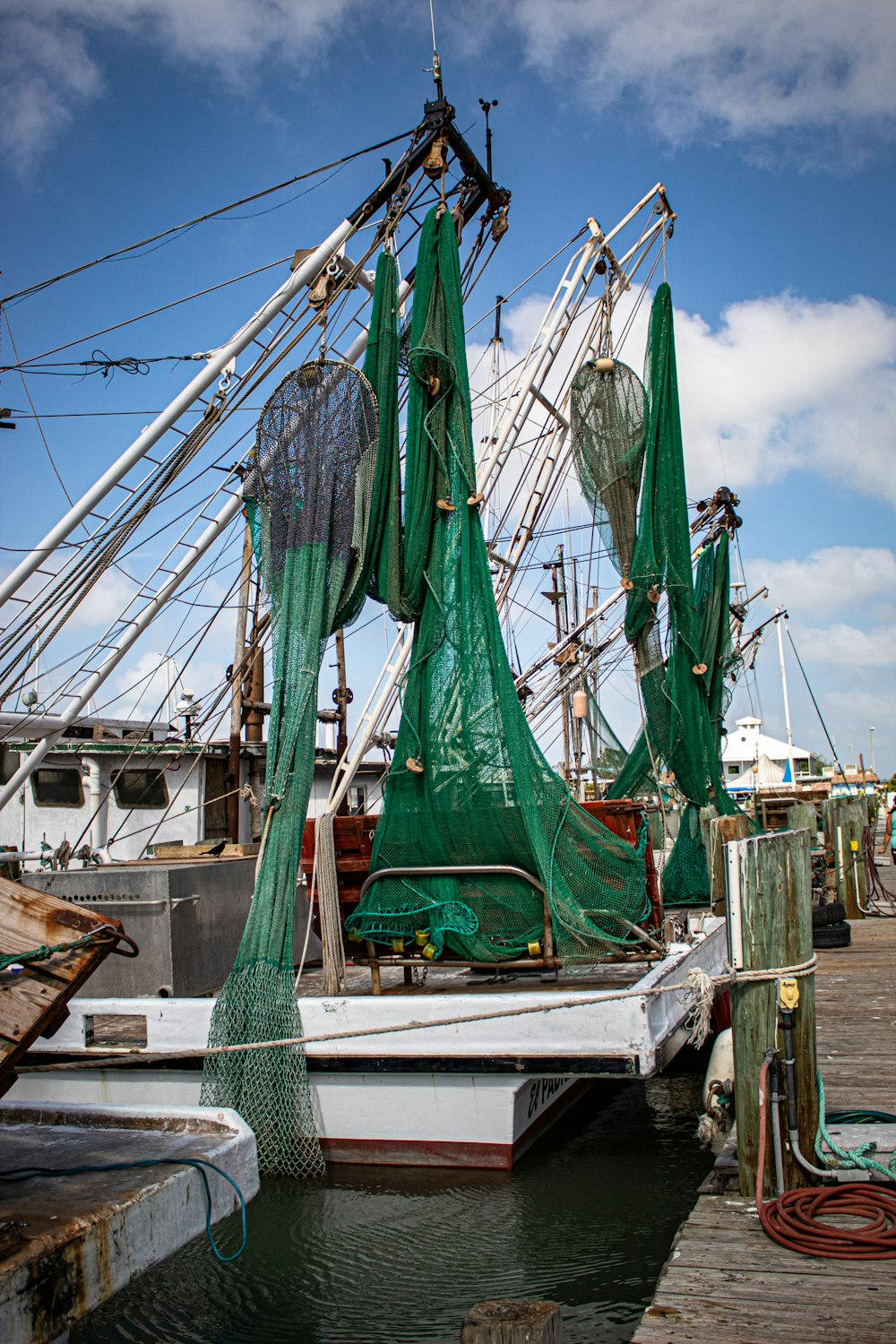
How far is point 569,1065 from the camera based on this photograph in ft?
20.0

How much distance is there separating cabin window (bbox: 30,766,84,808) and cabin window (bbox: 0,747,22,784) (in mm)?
920

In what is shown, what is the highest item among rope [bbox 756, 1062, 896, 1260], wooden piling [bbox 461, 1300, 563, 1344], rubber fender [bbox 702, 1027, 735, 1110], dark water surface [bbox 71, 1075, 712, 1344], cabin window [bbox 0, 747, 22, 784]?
cabin window [bbox 0, 747, 22, 784]

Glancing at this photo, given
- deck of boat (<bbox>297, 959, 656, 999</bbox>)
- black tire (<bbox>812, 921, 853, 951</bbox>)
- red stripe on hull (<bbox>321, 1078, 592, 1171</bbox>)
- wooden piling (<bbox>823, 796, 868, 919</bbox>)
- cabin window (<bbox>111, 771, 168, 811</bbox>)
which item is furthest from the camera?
cabin window (<bbox>111, 771, 168, 811</bbox>)

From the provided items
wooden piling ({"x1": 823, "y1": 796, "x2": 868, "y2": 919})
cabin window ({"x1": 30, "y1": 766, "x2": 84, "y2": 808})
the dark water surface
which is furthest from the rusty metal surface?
wooden piling ({"x1": 823, "y1": 796, "x2": 868, "y2": 919})

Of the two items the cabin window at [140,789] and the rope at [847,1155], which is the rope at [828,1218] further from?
the cabin window at [140,789]

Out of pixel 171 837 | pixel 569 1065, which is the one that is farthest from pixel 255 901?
pixel 171 837

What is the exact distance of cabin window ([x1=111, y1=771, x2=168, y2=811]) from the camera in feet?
51.4

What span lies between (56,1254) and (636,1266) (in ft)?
12.0

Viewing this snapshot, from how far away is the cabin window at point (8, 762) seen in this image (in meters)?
16.5

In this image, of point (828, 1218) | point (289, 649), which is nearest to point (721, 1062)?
point (828, 1218)

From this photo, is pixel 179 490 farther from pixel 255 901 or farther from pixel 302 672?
pixel 255 901

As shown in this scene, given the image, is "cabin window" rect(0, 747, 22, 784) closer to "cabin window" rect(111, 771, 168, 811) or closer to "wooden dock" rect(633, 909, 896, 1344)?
"cabin window" rect(111, 771, 168, 811)

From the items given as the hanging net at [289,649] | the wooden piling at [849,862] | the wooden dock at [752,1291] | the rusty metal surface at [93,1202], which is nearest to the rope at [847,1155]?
the wooden dock at [752,1291]

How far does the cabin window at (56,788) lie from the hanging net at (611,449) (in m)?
8.84
